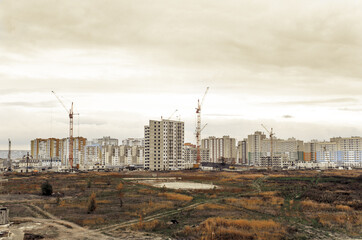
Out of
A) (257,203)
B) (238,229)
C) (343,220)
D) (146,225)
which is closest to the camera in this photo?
(238,229)

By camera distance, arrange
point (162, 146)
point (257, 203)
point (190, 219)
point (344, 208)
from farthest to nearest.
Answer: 1. point (162, 146)
2. point (257, 203)
3. point (344, 208)
4. point (190, 219)

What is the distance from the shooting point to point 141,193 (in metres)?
53.2

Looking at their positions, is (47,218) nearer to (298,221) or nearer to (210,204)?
(210,204)

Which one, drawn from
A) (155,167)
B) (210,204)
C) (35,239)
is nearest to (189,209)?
(210,204)

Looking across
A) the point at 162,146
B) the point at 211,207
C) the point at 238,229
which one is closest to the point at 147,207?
the point at 211,207

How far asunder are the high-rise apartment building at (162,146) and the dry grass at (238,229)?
14138 centimetres

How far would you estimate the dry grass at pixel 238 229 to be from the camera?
24.9 m

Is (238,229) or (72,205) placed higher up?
(238,229)

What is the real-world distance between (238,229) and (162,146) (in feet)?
477

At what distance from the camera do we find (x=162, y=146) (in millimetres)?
171625

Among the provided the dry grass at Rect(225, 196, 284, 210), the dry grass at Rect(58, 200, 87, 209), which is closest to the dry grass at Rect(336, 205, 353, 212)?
the dry grass at Rect(225, 196, 284, 210)

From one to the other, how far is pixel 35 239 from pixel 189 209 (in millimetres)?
17324

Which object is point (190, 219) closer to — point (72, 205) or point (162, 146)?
point (72, 205)

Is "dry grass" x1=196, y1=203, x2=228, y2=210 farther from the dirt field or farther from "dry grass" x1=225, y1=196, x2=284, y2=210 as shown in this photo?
"dry grass" x1=225, y1=196, x2=284, y2=210
